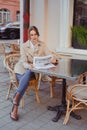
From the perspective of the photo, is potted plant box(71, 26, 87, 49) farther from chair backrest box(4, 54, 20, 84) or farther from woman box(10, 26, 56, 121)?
woman box(10, 26, 56, 121)

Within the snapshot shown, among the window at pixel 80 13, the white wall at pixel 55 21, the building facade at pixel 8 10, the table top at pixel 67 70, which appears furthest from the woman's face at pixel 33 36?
the building facade at pixel 8 10

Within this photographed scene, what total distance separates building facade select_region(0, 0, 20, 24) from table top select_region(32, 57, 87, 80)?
77.3 feet

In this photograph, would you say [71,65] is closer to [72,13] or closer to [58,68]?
[58,68]

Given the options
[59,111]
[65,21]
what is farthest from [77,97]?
[65,21]

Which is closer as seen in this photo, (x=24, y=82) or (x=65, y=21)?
(x=24, y=82)

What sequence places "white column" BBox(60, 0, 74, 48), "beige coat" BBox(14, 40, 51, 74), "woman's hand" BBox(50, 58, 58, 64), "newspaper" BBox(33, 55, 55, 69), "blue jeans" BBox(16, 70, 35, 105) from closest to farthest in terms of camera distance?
1. "newspaper" BBox(33, 55, 55, 69)
2. "blue jeans" BBox(16, 70, 35, 105)
3. "woman's hand" BBox(50, 58, 58, 64)
4. "beige coat" BBox(14, 40, 51, 74)
5. "white column" BBox(60, 0, 74, 48)

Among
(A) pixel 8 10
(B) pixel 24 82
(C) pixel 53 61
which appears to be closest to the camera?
(B) pixel 24 82

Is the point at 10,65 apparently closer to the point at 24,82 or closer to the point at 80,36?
the point at 24,82

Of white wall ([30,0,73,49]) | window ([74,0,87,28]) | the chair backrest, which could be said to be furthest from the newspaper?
window ([74,0,87,28])

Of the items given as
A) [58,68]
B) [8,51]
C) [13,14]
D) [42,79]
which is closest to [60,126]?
[58,68]

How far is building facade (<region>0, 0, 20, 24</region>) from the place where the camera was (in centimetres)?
2712

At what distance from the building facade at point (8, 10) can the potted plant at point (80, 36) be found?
21958mm

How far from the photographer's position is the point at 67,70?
12.1ft

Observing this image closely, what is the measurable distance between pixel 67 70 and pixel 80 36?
7.30ft
